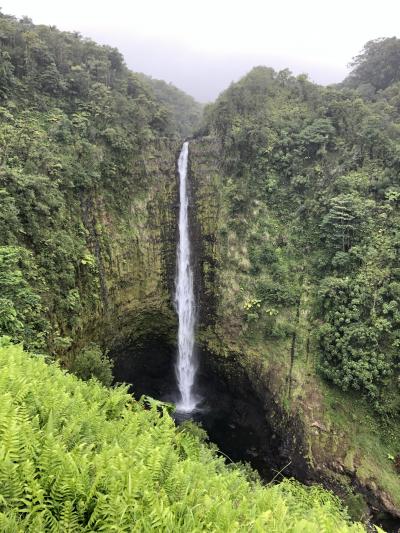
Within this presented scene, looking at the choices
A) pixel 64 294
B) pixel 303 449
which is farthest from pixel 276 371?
pixel 64 294

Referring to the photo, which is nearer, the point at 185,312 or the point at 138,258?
the point at 138,258

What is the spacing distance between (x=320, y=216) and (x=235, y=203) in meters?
5.13

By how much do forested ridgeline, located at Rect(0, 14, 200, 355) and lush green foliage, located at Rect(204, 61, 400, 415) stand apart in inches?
210

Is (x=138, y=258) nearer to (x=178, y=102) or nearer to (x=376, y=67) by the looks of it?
(x=376, y=67)

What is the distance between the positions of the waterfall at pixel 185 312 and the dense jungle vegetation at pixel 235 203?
2307mm

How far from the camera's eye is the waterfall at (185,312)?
22750 mm

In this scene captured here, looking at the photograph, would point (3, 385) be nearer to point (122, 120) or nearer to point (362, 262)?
point (362, 262)

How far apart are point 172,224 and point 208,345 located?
7.84m

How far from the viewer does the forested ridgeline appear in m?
14.6

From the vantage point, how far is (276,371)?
18859 mm

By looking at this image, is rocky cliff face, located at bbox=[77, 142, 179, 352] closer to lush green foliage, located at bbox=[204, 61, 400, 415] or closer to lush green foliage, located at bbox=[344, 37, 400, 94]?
lush green foliage, located at bbox=[204, 61, 400, 415]

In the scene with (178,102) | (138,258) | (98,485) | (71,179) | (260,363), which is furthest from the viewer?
(178,102)

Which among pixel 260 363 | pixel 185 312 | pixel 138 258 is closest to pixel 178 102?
pixel 138 258

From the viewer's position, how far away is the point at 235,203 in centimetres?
2327
